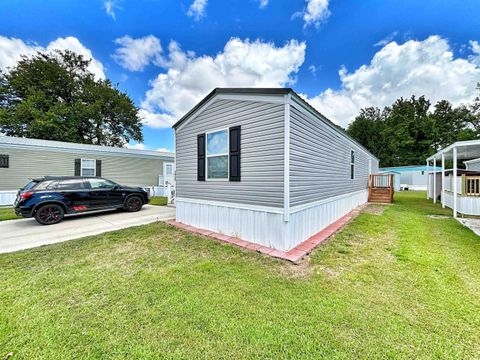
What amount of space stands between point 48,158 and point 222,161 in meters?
11.3

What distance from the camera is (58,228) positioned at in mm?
5832

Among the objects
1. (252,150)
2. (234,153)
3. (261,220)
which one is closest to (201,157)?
(234,153)

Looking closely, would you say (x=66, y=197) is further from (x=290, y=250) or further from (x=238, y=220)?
(x=290, y=250)

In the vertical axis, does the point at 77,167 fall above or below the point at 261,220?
above

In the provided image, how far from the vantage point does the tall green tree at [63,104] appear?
1862cm

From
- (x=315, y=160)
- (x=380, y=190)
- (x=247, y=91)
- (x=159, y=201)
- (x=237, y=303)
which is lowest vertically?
(x=237, y=303)

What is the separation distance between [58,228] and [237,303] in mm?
6171

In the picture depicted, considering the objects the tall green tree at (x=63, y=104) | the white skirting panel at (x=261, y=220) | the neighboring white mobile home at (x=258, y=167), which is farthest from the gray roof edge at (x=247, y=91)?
the tall green tree at (x=63, y=104)

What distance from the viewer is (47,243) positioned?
4.58m

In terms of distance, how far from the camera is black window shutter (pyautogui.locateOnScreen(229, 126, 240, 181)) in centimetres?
473

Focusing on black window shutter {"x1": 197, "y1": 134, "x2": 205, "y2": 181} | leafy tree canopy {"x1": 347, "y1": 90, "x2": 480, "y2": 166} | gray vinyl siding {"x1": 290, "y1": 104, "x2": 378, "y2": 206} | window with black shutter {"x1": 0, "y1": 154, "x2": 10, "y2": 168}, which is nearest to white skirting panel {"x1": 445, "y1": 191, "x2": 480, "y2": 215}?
gray vinyl siding {"x1": 290, "y1": 104, "x2": 378, "y2": 206}

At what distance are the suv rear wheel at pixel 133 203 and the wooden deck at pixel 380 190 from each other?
42.0 feet

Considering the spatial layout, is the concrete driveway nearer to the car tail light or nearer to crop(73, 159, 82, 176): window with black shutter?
the car tail light

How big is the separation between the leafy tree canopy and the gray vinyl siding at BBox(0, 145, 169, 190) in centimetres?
3376
